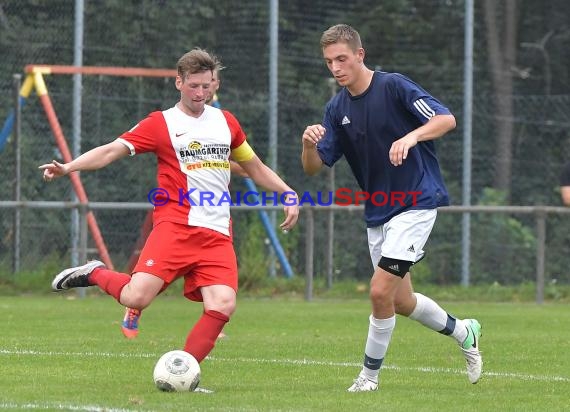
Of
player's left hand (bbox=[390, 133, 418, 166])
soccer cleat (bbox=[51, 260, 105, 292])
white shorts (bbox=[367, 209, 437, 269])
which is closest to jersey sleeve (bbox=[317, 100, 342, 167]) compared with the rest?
white shorts (bbox=[367, 209, 437, 269])

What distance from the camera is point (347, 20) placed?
63.3 ft

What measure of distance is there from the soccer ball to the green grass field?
7cm

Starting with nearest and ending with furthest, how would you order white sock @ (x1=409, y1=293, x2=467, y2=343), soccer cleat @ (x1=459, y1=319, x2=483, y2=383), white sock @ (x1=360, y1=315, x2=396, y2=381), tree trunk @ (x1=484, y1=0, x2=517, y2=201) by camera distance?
white sock @ (x1=360, y1=315, x2=396, y2=381) → soccer cleat @ (x1=459, y1=319, x2=483, y2=383) → white sock @ (x1=409, y1=293, x2=467, y2=343) → tree trunk @ (x1=484, y1=0, x2=517, y2=201)

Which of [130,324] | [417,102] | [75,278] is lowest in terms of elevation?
[130,324]

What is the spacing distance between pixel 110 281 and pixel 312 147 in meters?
1.40

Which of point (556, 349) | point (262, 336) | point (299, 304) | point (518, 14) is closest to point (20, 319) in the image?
point (262, 336)

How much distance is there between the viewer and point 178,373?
24.7 feet

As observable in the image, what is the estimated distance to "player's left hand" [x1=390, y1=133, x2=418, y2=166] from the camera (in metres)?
7.52

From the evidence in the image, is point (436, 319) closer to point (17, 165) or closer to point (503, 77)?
point (17, 165)

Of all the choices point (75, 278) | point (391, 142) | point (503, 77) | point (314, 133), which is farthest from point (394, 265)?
point (503, 77)

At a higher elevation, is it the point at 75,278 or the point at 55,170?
the point at 55,170

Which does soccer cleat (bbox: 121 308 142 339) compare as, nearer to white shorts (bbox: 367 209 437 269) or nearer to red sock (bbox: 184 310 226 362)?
red sock (bbox: 184 310 226 362)

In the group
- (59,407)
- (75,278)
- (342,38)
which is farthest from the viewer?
(75,278)

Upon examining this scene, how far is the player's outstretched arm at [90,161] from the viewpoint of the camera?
7742mm
